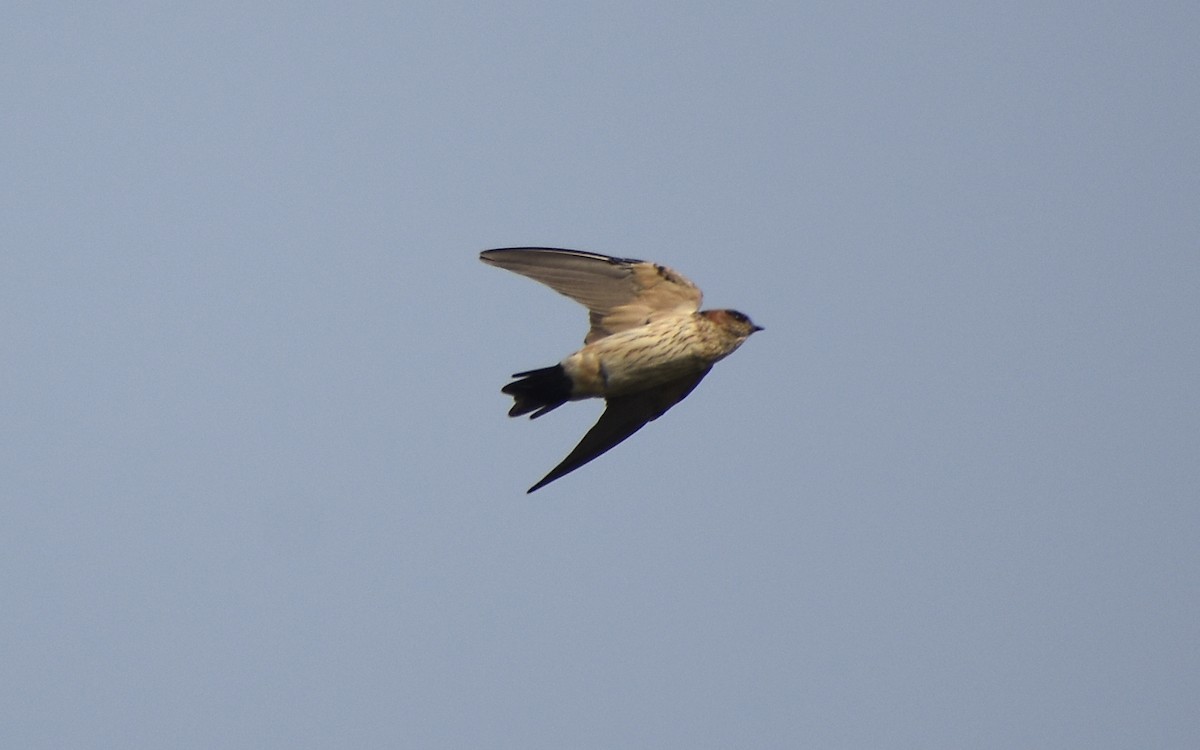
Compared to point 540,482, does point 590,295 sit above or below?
above

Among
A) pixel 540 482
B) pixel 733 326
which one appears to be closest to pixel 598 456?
pixel 540 482

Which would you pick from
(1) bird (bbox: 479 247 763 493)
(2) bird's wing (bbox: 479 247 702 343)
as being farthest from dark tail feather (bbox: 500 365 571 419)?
(2) bird's wing (bbox: 479 247 702 343)

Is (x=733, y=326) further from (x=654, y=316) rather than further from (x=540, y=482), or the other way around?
(x=540, y=482)

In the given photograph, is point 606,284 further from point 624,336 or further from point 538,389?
point 538,389

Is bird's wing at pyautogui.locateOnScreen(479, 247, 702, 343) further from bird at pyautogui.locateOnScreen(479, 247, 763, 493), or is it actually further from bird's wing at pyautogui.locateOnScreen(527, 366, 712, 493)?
→ bird's wing at pyautogui.locateOnScreen(527, 366, 712, 493)

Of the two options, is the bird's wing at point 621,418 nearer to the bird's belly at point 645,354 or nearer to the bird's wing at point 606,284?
the bird's belly at point 645,354

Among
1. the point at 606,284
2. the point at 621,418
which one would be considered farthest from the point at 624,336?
the point at 621,418
